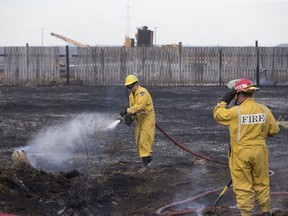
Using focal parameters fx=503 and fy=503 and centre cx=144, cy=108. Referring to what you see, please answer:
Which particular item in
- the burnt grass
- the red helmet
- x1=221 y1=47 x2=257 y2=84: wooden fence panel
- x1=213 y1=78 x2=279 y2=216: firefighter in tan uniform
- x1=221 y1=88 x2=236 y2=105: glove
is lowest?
the burnt grass

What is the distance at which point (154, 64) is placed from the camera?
2680cm

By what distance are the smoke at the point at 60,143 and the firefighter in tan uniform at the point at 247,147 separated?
341cm

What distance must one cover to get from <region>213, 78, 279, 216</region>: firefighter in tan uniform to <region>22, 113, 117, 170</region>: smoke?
341 cm

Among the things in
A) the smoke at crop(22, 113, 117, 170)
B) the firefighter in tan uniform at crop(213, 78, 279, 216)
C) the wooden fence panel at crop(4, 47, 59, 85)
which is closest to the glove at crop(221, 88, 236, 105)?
the firefighter in tan uniform at crop(213, 78, 279, 216)

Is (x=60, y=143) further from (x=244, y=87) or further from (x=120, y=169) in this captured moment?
(x=244, y=87)

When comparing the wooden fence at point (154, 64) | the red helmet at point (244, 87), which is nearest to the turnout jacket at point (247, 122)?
the red helmet at point (244, 87)

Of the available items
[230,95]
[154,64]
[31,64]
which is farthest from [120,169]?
[31,64]

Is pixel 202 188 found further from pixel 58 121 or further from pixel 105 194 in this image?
pixel 58 121

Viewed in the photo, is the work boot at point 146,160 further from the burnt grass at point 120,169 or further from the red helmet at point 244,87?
the red helmet at point 244,87

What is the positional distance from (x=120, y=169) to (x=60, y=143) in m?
2.60

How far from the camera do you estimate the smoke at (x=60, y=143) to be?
958cm

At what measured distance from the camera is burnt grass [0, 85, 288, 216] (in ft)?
22.0

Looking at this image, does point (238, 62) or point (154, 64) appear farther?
point (154, 64)

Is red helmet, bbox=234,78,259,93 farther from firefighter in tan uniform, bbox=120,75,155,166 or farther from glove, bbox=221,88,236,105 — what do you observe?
firefighter in tan uniform, bbox=120,75,155,166
